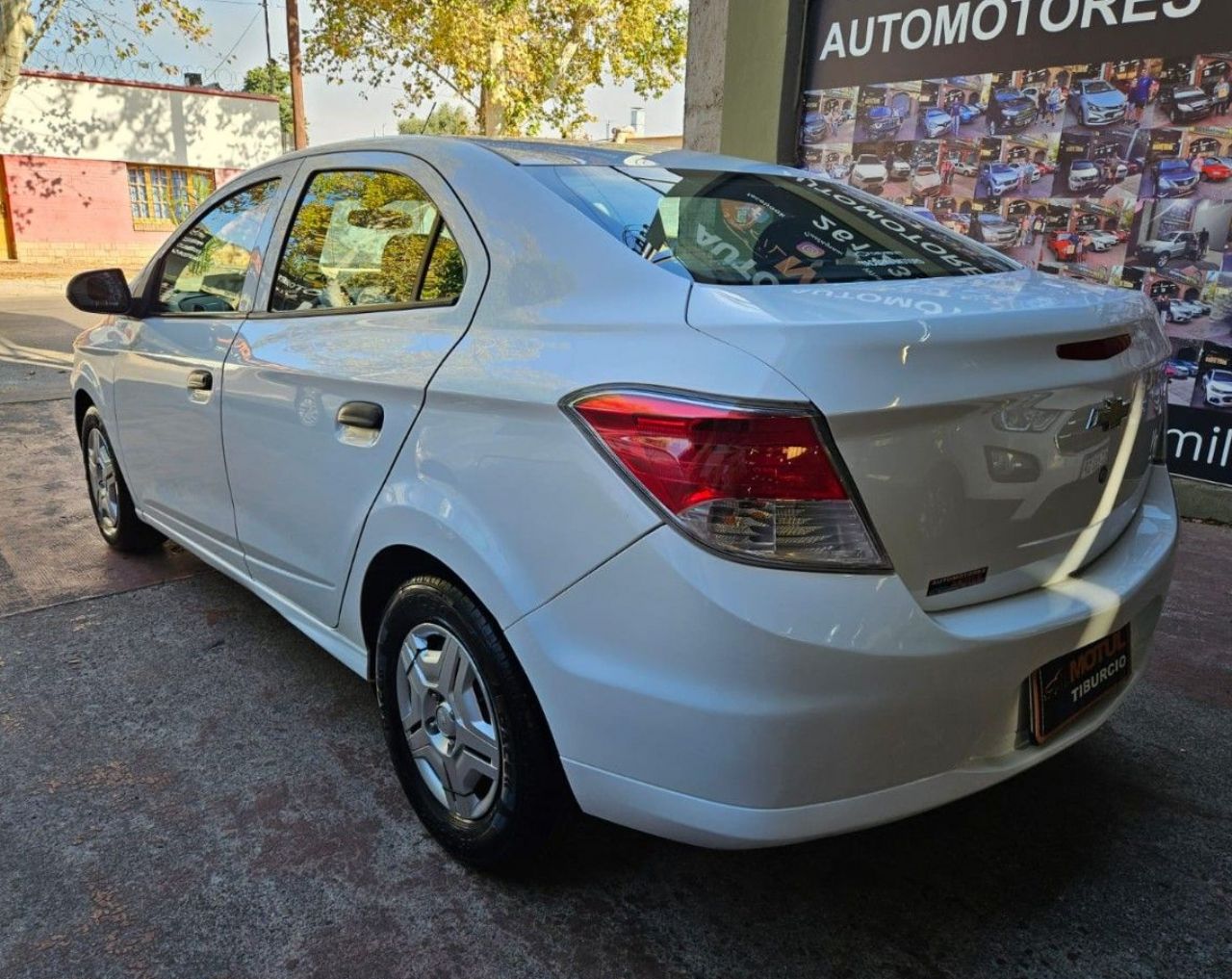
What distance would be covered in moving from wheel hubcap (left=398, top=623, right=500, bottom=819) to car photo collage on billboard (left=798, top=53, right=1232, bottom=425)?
162 inches

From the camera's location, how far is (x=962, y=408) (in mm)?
1719

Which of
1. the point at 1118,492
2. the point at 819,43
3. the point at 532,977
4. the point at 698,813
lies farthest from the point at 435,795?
the point at 819,43

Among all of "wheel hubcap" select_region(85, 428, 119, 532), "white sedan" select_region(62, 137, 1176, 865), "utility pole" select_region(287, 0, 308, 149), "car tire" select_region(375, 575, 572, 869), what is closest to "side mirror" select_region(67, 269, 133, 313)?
"wheel hubcap" select_region(85, 428, 119, 532)

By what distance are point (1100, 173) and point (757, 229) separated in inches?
166

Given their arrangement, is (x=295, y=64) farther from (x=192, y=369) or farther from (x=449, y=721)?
(x=449, y=721)

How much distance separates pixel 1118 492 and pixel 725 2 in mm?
6347

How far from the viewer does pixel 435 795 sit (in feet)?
7.75

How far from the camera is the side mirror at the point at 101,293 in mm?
3645

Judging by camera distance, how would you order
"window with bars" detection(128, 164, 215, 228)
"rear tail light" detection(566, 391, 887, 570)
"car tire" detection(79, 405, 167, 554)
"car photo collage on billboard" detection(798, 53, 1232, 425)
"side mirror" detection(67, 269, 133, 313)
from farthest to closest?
"window with bars" detection(128, 164, 215, 228)
"car photo collage on billboard" detection(798, 53, 1232, 425)
"car tire" detection(79, 405, 167, 554)
"side mirror" detection(67, 269, 133, 313)
"rear tail light" detection(566, 391, 887, 570)

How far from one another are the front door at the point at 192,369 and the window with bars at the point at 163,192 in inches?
954

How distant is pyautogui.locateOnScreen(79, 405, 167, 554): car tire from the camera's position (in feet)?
14.0

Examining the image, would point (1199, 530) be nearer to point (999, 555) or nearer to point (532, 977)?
point (999, 555)

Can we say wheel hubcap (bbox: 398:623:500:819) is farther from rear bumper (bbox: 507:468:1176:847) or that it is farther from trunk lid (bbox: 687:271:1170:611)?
trunk lid (bbox: 687:271:1170:611)

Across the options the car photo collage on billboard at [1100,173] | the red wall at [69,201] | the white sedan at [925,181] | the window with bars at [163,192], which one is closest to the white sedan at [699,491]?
the car photo collage on billboard at [1100,173]
